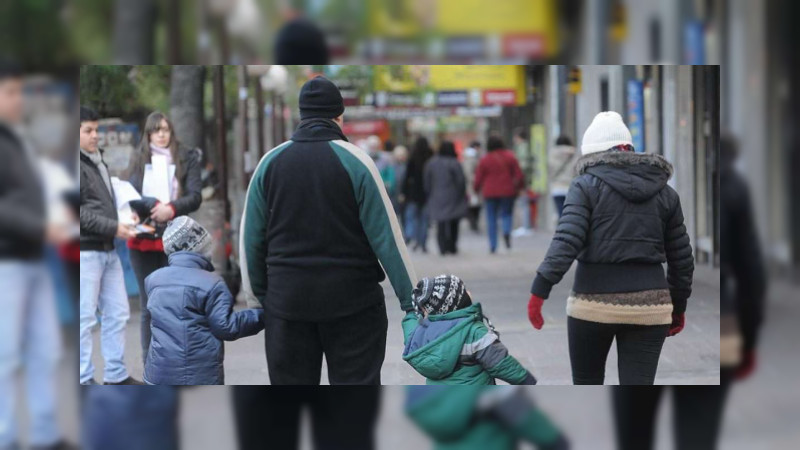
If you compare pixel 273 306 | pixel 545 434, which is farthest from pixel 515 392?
pixel 273 306

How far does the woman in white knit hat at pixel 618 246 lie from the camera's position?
11.3 ft

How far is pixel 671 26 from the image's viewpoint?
3.50 meters

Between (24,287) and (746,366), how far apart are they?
2163mm

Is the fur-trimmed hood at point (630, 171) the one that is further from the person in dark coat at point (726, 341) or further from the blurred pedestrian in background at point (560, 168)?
the person in dark coat at point (726, 341)

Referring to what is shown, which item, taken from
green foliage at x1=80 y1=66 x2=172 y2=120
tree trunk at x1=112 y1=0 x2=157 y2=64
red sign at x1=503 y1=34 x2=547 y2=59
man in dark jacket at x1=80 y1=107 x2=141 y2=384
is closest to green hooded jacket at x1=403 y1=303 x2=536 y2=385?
red sign at x1=503 y1=34 x2=547 y2=59

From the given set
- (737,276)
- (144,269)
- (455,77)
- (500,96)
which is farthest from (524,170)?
(144,269)

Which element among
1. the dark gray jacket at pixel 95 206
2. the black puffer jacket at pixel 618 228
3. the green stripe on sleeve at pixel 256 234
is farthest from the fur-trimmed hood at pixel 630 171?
the dark gray jacket at pixel 95 206

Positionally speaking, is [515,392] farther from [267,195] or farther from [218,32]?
[218,32]

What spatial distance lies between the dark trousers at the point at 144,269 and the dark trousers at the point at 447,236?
79cm

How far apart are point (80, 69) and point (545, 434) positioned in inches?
68.9

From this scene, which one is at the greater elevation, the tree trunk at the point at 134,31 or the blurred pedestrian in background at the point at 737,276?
the tree trunk at the point at 134,31

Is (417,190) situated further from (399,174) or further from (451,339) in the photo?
(451,339)

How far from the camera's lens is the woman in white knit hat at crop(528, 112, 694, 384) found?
3.45m

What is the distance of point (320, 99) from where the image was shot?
341cm
